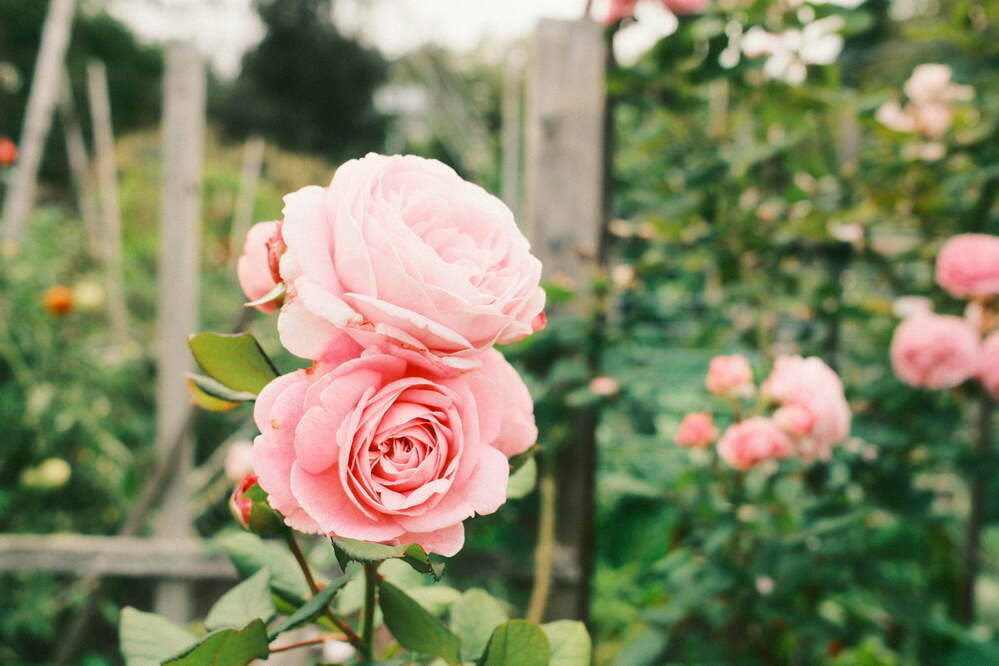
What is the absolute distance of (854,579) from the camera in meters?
1.21

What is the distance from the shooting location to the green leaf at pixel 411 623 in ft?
1.47

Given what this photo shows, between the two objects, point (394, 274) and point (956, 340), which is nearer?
point (394, 274)

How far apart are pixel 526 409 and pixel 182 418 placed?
185 centimetres

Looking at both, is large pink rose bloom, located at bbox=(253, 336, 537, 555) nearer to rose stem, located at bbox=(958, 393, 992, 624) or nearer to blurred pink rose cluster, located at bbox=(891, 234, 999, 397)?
blurred pink rose cluster, located at bbox=(891, 234, 999, 397)

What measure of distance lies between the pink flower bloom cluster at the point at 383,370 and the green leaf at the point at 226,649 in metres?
0.09

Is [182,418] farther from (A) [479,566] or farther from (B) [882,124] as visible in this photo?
(B) [882,124]

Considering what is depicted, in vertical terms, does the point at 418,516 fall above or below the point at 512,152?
below

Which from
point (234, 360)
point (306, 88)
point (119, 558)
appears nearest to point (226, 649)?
point (234, 360)

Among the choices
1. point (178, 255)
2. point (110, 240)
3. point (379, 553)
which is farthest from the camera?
point (110, 240)

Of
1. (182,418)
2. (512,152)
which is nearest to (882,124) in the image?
(182,418)

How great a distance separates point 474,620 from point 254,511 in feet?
0.72

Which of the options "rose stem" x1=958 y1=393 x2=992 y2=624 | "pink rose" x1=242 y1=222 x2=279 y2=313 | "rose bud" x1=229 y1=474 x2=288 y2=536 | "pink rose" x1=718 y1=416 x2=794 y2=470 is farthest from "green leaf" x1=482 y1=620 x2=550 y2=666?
"rose stem" x1=958 y1=393 x2=992 y2=624

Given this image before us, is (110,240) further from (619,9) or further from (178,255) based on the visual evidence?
(619,9)

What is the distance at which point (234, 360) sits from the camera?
0.43m
